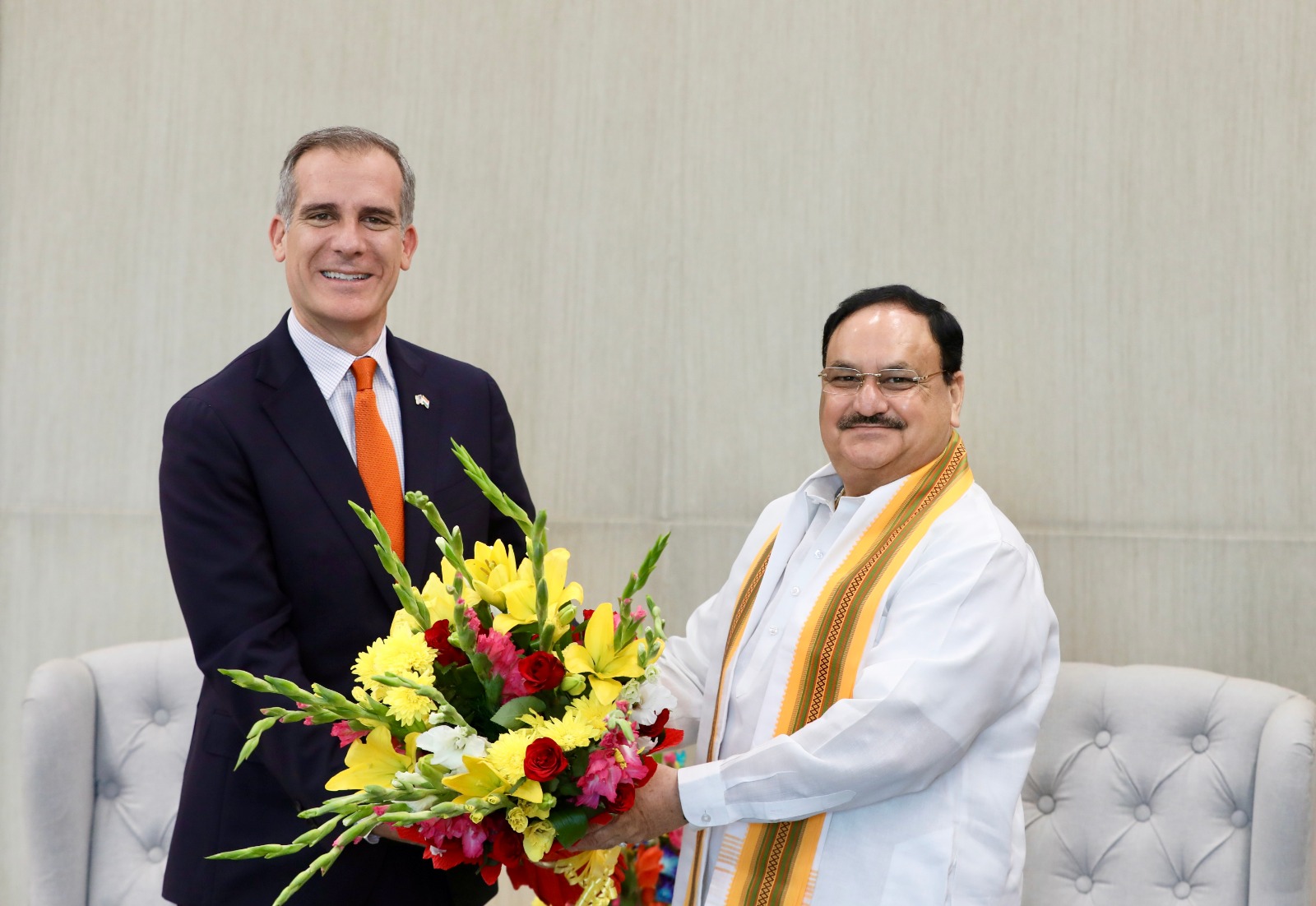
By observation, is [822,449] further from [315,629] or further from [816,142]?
[315,629]

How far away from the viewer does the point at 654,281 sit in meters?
3.35

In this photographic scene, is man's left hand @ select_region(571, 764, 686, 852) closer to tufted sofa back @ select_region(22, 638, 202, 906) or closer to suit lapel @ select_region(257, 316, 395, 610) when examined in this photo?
suit lapel @ select_region(257, 316, 395, 610)

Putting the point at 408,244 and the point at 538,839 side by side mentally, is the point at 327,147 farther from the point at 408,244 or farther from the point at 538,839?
the point at 538,839

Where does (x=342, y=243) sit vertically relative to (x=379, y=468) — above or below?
above

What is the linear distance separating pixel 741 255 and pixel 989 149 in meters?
0.70

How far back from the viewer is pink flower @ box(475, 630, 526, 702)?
1.68m

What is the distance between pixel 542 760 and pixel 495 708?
5.3 inches

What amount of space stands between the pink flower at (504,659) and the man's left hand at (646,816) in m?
0.30

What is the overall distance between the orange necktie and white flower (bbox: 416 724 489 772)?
1.50 feet

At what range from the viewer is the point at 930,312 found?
2.14 metres

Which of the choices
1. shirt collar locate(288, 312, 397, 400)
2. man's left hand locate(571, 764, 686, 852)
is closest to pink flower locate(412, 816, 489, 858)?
man's left hand locate(571, 764, 686, 852)

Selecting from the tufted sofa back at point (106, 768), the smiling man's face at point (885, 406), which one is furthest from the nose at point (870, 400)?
the tufted sofa back at point (106, 768)

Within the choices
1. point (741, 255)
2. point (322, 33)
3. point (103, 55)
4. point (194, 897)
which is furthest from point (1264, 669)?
point (103, 55)

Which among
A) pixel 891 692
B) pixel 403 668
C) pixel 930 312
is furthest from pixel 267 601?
pixel 930 312
